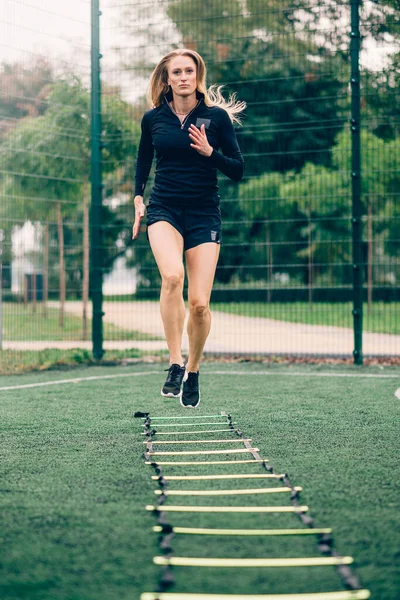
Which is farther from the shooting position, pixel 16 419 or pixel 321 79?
pixel 321 79

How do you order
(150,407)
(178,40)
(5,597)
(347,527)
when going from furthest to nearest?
(178,40) < (150,407) < (347,527) < (5,597)

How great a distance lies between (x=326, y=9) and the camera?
27.1 feet

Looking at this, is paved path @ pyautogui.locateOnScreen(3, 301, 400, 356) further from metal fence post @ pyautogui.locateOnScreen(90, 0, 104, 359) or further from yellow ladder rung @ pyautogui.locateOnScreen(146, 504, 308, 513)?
yellow ladder rung @ pyautogui.locateOnScreen(146, 504, 308, 513)

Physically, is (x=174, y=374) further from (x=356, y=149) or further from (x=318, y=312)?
(x=318, y=312)

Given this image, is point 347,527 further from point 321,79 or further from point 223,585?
point 321,79

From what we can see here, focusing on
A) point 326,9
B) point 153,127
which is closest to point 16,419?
point 153,127

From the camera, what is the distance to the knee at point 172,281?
4477 mm

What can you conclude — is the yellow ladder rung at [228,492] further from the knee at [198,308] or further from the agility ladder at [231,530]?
the knee at [198,308]

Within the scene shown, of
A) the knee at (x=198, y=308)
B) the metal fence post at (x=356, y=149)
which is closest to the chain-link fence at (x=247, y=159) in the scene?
the metal fence post at (x=356, y=149)

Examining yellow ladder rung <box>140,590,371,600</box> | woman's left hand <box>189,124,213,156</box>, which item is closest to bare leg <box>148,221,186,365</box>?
woman's left hand <box>189,124,213,156</box>

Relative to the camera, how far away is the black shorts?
4625mm

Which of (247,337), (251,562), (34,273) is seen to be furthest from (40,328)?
(251,562)

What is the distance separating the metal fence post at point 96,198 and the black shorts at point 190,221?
3.79 m

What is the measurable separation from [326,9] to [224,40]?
4.53 ft
